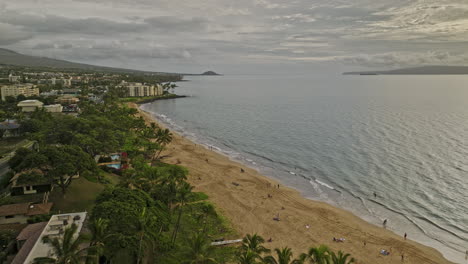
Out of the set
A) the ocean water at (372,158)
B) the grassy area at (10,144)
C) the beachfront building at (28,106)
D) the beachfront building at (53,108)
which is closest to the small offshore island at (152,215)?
the grassy area at (10,144)

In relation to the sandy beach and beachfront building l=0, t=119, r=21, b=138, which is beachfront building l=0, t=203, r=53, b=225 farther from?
beachfront building l=0, t=119, r=21, b=138

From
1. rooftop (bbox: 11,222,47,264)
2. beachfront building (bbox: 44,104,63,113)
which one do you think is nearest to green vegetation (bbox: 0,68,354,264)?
rooftop (bbox: 11,222,47,264)

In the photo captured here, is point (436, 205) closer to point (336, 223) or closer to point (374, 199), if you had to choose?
point (374, 199)

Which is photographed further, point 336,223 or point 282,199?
point 282,199

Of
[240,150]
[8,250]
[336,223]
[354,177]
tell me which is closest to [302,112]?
[240,150]

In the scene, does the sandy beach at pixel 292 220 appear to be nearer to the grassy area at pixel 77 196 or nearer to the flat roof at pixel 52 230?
the grassy area at pixel 77 196

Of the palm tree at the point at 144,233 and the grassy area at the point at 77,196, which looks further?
the grassy area at the point at 77,196
